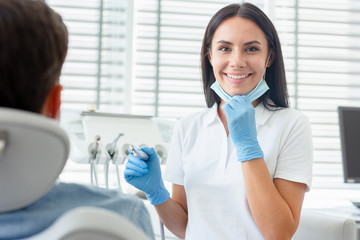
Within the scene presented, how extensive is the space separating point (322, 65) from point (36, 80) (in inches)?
115

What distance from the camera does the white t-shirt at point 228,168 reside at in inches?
59.6

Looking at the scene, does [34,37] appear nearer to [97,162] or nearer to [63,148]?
[63,148]

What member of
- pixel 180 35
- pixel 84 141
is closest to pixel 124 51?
pixel 180 35

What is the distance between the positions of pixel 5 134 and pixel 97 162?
1485 millimetres

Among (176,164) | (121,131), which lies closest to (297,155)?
(176,164)

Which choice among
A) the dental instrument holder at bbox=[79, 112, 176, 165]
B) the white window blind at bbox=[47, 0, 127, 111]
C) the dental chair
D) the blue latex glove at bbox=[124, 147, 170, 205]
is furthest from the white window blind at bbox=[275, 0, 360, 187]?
the dental chair

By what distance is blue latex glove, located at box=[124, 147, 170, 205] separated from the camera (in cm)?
160

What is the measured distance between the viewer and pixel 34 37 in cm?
63

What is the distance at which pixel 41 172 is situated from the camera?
579mm

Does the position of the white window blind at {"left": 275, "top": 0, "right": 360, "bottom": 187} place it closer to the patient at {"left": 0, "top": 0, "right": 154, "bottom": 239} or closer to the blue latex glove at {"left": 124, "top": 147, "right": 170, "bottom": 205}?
the blue latex glove at {"left": 124, "top": 147, "right": 170, "bottom": 205}

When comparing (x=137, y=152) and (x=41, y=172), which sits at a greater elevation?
(x=41, y=172)

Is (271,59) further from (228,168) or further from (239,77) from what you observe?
(228,168)

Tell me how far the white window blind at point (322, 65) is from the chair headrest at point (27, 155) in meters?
2.80

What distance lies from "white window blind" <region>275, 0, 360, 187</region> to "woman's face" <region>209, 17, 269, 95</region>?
5.42 ft
